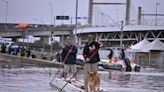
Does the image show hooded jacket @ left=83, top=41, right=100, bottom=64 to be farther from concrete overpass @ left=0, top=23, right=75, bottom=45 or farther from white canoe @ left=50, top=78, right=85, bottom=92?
concrete overpass @ left=0, top=23, right=75, bottom=45

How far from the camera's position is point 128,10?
477 feet

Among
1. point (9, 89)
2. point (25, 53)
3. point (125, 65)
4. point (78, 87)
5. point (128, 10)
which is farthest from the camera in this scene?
point (128, 10)

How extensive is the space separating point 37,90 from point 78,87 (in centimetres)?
216

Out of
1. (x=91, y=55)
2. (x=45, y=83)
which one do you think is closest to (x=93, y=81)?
(x=91, y=55)

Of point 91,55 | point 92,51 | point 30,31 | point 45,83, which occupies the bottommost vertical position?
point 30,31

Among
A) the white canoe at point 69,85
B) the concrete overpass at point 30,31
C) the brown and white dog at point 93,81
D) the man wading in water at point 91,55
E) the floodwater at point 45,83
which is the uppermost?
the man wading in water at point 91,55

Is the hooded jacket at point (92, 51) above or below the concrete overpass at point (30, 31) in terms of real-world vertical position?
above

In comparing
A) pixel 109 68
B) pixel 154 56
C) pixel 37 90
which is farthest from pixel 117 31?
pixel 37 90

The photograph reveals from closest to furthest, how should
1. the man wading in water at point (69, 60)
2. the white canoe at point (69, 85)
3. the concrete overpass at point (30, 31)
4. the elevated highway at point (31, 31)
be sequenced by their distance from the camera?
the white canoe at point (69, 85) → the man wading in water at point (69, 60) → the elevated highway at point (31, 31) → the concrete overpass at point (30, 31)

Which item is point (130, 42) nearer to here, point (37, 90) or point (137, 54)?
point (137, 54)

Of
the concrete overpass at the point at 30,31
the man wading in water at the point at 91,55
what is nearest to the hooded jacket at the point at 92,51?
the man wading in water at the point at 91,55

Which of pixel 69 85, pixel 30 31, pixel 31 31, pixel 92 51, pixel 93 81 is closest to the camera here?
pixel 93 81

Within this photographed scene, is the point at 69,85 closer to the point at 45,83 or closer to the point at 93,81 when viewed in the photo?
the point at 93,81

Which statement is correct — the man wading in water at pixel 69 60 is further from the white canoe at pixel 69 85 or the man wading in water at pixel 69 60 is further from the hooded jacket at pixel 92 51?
the hooded jacket at pixel 92 51
